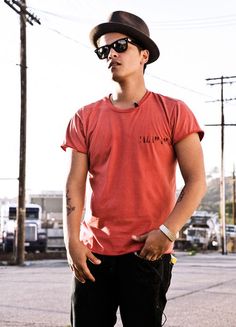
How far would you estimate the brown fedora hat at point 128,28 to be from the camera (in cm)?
326

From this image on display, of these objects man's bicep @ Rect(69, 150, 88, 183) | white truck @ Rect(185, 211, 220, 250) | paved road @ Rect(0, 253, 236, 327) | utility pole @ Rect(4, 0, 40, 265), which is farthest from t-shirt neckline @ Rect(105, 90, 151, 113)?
white truck @ Rect(185, 211, 220, 250)

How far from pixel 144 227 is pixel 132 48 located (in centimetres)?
87

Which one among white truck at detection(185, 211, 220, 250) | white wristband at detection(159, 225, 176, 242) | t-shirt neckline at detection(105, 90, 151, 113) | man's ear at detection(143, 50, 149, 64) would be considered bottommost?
white truck at detection(185, 211, 220, 250)

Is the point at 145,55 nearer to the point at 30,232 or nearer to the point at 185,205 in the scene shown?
the point at 185,205

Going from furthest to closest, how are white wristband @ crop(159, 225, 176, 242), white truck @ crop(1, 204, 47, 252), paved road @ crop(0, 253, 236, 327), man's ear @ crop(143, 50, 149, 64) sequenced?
1. white truck @ crop(1, 204, 47, 252)
2. paved road @ crop(0, 253, 236, 327)
3. man's ear @ crop(143, 50, 149, 64)
4. white wristband @ crop(159, 225, 176, 242)

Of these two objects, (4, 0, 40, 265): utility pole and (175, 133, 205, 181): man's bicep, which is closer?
(175, 133, 205, 181): man's bicep

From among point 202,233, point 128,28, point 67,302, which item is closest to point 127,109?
point 128,28

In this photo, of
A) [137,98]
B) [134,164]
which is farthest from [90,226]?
[137,98]

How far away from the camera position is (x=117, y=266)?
10.1ft

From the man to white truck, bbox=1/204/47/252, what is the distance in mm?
29561

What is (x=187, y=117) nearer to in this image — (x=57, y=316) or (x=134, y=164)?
(x=134, y=164)

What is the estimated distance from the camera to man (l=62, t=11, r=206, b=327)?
3.05 meters

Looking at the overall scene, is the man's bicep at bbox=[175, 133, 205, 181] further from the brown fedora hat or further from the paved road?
the paved road

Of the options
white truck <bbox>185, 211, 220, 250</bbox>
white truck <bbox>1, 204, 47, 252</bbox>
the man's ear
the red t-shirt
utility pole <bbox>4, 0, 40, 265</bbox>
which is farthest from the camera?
white truck <bbox>185, 211, 220, 250</bbox>
